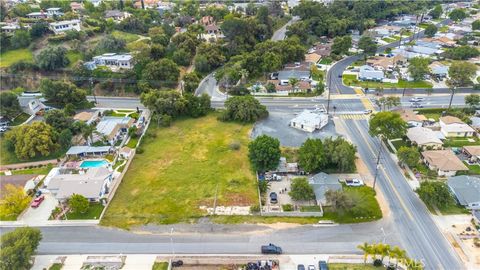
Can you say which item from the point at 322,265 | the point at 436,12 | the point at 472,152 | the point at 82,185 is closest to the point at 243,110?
the point at 82,185

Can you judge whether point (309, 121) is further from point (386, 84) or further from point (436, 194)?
point (386, 84)

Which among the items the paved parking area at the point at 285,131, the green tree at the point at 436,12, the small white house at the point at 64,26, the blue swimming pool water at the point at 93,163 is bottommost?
the blue swimming pool water at the point at 93,163

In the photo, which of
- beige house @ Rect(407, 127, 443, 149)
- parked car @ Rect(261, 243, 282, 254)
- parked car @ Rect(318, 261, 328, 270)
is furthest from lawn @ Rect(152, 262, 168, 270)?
beige house @ Rect(407, 127, 443, 149)

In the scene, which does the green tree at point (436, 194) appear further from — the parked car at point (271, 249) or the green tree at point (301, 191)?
the parked car at point (271, 249)

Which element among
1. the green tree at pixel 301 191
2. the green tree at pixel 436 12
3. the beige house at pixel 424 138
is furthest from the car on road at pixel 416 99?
the green tree at pixel 436 12

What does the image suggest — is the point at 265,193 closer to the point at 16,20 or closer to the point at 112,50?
the point at 112,50
